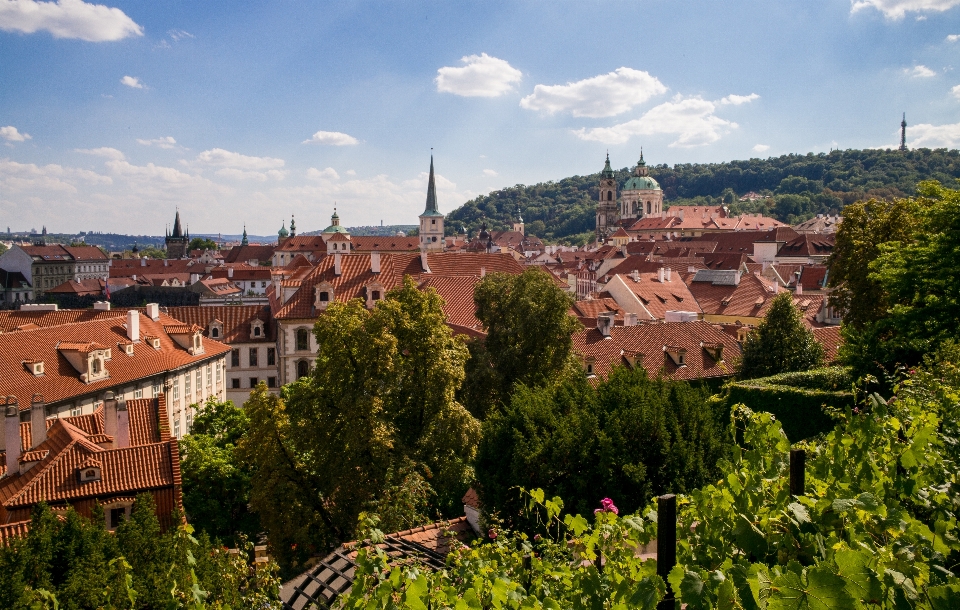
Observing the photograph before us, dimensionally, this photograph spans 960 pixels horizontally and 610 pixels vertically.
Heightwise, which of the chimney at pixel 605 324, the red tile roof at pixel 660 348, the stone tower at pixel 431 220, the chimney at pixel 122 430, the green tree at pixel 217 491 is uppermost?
the stone tower at pixel 431 220

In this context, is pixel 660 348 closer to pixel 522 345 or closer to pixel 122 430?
pixel 522 345

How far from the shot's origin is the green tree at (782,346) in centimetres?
2689

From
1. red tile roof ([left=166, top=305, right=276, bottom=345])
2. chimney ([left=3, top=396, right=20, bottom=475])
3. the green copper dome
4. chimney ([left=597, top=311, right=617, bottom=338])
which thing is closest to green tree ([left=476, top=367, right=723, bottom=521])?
chimney ([left=3, top=396, right=20, bottom=475])

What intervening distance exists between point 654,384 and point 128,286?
10606cm

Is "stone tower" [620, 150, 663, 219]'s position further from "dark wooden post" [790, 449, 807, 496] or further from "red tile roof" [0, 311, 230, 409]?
"dark wooden post" [790, 449, 807, 496]

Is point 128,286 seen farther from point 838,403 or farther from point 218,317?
point 838,403

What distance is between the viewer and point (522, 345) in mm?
26047

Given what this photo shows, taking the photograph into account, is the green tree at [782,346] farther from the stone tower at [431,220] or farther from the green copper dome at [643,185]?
the green copper dome at [643,185]

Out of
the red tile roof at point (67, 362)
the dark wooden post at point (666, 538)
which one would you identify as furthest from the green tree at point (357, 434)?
the red tile roof at point (67, 362)

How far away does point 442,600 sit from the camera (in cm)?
469

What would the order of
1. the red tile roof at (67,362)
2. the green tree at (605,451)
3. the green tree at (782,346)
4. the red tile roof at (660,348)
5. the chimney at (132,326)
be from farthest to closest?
the chimney at (132,326) < the red tile roof at (660,348) < the red tile roof at (67,362) < the green tree at (782,346) < the green tree at (605,451)

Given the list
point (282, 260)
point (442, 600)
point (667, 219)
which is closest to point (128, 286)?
point (282, 260)

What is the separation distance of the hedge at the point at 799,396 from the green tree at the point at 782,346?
2.61 m

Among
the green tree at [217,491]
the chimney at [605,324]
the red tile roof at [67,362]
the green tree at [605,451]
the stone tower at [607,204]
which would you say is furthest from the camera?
the stone tower at [607,204]
